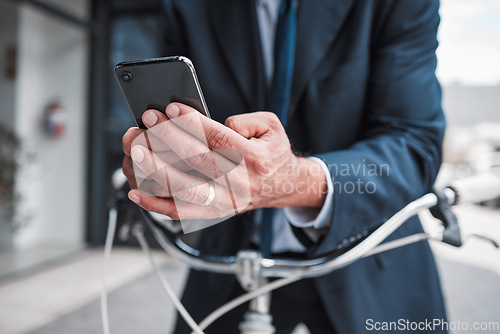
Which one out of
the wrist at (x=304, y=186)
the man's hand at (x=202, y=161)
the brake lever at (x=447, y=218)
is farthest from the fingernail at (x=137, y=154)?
the brake lever at (x=447, y=218)

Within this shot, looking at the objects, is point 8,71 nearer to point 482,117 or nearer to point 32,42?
point 32,42

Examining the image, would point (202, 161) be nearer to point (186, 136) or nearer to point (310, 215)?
point (186, 136)

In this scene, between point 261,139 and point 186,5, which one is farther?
point 186,5

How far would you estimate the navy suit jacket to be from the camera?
0.41 metres

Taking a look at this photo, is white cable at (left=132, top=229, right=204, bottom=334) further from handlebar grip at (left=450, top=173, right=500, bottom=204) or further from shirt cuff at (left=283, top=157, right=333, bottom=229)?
handlebar grip at (left=450, top=173, right=500, bottom=204)

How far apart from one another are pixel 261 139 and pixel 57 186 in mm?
2960

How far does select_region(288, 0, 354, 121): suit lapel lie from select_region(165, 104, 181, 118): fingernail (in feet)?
0.65

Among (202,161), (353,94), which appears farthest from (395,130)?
(202,161)

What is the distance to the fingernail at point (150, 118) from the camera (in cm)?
24

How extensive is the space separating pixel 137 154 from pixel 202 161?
0.04m

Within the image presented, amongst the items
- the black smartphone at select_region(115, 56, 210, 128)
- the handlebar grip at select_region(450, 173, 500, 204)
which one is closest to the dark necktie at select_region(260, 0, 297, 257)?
the black smartphone at select_region(115, 56, 210, 128)

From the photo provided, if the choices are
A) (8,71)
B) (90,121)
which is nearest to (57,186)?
(90,121)

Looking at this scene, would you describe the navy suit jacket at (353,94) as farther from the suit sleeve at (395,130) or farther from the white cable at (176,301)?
the white cable at (176,301)

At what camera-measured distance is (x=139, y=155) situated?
0.78 ft
